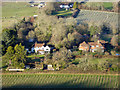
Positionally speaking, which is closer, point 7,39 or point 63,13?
point 7,39

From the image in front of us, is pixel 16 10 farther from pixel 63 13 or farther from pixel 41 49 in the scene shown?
pixel 41 49

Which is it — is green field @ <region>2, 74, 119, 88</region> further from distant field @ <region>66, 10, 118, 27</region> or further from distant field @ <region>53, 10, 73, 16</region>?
distant field @ <region>53, 10, 73, 16</region>

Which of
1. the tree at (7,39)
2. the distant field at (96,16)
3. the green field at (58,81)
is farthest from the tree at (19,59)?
the distant field at (96,16)

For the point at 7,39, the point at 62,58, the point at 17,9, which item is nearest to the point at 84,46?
the point at 62,58

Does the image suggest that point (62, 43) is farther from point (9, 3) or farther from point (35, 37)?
point (9, 3)

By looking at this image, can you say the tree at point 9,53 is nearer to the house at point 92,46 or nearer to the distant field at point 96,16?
the house at point 92,46

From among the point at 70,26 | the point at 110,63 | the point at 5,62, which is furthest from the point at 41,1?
the point at 110,63

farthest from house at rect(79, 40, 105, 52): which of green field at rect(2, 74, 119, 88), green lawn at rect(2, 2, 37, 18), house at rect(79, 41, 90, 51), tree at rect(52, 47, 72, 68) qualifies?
green lawn at rect(2, 2, 37, 18)
